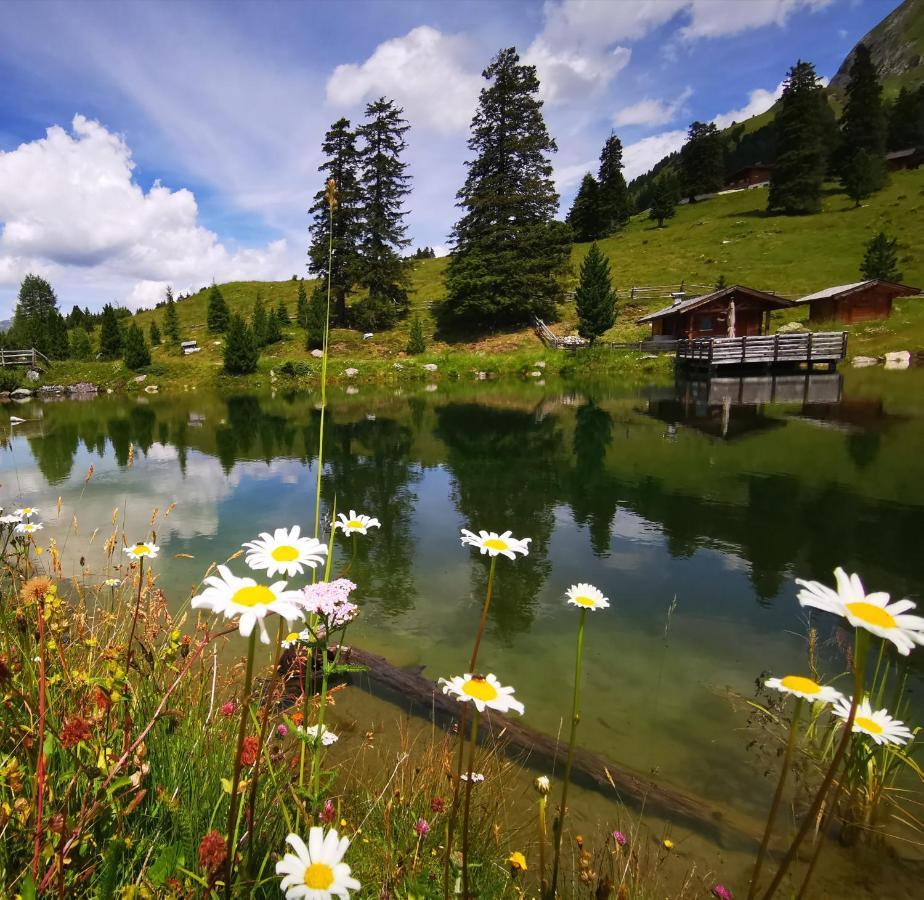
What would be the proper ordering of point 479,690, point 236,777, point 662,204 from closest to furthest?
point 236,777 < point 479,690 < point 662,204

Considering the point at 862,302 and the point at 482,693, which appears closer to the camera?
the point at 482,693

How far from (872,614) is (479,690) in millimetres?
1013

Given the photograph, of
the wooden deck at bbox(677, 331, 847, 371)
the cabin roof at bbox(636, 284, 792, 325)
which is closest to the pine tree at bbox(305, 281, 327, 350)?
the cabin roof at bbox(636, 284, 792, 325)

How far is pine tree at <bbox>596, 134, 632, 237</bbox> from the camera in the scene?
7950 cm

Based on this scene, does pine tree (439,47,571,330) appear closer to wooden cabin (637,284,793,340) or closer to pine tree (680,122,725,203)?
wooden cabin (637,284,793,340)

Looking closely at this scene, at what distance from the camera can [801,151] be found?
65.9m

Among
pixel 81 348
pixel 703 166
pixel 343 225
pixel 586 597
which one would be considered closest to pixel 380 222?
pixel 343 225

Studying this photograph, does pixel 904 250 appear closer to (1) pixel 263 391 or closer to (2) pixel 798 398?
(2) pixel 798 398

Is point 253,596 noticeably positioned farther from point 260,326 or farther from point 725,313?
point 260,326

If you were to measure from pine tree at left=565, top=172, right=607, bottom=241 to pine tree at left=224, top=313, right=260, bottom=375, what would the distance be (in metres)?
57.3

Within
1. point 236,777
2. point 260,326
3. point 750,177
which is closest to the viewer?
point 236,777

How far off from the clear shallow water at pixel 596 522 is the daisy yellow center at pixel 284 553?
10.7ft

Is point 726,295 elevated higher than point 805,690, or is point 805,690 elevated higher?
point 726,295

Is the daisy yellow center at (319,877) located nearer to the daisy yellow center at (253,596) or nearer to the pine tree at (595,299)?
the daisy yellow center at (253,596)
